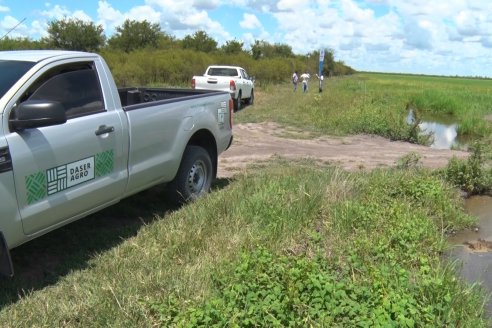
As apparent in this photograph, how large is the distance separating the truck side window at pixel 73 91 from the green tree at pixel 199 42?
48.3m

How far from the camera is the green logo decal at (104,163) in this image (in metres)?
4.58

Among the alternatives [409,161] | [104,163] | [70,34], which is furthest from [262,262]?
[70,34]

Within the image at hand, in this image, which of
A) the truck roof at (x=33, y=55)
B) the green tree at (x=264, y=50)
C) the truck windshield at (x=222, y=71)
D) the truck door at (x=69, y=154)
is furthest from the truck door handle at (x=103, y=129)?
the green tree at (x=264, y=50)

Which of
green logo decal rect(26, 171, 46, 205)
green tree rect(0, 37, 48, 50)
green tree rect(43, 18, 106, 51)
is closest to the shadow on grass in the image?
green logo decal rect(26, 171, 46, 205)

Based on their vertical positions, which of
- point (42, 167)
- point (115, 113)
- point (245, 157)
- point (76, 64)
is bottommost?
point (245, 157)

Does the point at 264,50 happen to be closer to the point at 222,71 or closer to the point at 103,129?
the point at 222,71

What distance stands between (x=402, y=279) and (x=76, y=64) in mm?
3303

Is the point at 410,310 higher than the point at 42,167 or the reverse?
the reverse

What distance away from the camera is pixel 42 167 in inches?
155

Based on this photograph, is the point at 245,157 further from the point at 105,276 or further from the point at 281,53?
the point at 281,53

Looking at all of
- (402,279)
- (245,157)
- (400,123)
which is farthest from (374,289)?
(400,123)

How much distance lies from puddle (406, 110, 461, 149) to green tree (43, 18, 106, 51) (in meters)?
26.7

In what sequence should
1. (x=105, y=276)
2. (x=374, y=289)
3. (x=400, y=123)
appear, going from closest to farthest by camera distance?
(x=374, y=289) < (x=105, y=276) < (x=400, y=123)

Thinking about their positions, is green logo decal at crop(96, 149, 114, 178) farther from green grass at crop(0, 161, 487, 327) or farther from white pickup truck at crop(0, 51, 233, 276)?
green grass at crop(0, 161, 487, 327)
